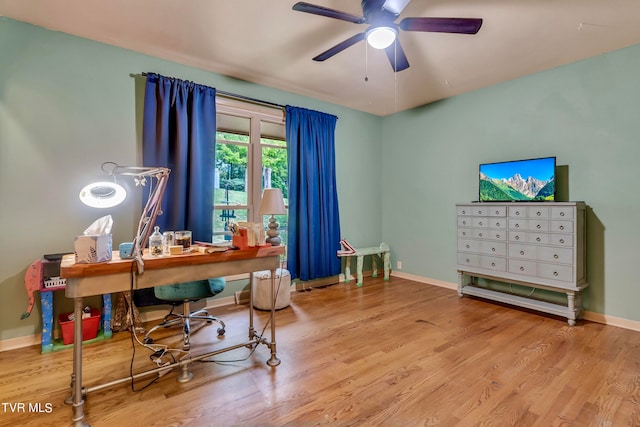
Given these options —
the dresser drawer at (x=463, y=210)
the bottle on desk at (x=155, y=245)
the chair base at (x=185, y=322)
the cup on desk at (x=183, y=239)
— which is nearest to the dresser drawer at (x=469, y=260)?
the dresser drawer at (x=463, y=210)

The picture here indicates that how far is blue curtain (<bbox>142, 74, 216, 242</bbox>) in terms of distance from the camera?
2945mm

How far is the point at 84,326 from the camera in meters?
2.51

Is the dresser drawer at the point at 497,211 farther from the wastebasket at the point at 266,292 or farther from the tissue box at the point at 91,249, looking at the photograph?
the tissue box at the point at 91,249

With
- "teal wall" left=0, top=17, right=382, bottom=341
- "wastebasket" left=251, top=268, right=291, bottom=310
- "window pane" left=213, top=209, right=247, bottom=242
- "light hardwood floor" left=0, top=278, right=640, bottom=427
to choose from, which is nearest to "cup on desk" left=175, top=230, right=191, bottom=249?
"light hardwood floor" left=0, top=278, right=640, bottom=427

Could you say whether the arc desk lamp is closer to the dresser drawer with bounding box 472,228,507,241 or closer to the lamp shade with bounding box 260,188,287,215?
the lamp shade with bounding box 260,188,287,215

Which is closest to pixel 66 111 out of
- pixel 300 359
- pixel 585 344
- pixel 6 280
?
pixel 6 280

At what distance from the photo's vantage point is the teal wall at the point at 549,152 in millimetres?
2867

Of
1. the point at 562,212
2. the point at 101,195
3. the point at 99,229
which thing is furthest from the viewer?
the point at 562,212

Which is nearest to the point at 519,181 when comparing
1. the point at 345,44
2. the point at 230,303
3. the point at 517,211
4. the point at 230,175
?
the point at 517,211

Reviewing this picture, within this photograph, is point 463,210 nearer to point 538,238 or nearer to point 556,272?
point 538,238

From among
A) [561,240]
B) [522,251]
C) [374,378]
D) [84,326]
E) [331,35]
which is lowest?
[374,378]

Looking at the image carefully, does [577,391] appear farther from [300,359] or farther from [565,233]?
[300,359]

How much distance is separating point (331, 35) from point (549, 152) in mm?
2663

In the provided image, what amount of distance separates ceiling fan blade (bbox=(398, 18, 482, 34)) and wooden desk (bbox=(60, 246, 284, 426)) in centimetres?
185
